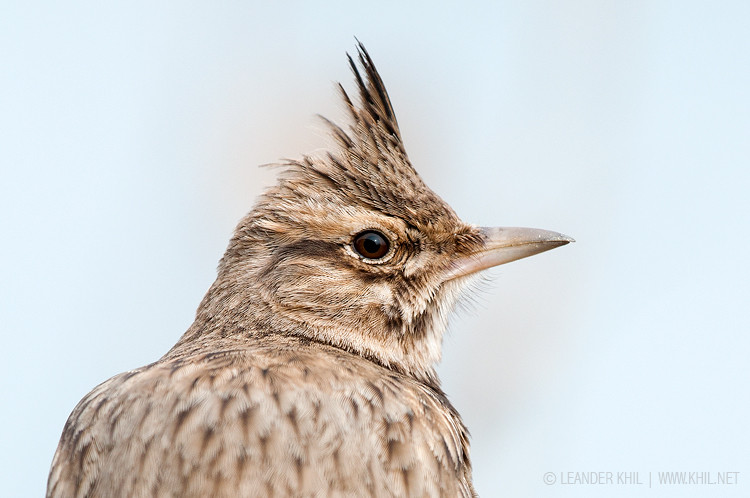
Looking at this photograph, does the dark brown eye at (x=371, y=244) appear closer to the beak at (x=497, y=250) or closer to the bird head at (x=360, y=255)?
the bird head at (x=360, y=255)

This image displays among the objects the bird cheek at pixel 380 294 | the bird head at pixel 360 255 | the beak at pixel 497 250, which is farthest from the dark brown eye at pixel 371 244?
the beak at pixel 497 250

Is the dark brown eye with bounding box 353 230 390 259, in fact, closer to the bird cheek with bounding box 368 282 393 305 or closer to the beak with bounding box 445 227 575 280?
the bird cheek with bounding box 368 282 393 305

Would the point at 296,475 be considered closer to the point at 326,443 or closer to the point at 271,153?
the point at 326,443

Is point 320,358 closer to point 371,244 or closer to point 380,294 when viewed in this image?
point 380,294

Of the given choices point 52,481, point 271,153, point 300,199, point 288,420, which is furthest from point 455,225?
point 271,153

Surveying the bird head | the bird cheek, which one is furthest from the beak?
the bird cheek

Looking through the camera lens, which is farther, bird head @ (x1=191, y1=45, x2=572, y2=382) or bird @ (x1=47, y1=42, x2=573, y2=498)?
bird head @ (x1=191, y1=45, x2=572, y2=382)
